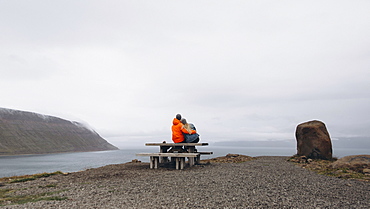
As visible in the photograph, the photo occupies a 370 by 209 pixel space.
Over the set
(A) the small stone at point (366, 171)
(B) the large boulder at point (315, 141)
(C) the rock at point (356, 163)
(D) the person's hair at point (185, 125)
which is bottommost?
(A) the small stone at point (366, 171)

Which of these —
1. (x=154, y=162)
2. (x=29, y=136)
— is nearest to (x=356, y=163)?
(x=154, y=162)

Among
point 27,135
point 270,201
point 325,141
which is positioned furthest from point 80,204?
point 27,135

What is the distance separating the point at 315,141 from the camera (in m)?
19.1

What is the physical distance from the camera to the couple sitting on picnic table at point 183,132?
14148 mm

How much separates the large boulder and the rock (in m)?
5.20

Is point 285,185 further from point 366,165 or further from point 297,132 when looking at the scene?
point 297,132

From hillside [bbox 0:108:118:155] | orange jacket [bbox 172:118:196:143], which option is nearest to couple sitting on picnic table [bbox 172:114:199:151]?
orange jacket [bbox 172:118:196:143]

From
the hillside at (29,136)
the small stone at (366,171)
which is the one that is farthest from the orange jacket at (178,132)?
the hillside at (29,136)

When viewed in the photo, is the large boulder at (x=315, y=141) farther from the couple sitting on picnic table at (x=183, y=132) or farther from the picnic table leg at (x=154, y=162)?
the picnic table leg at (x=154, y=162)

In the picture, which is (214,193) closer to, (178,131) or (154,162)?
(154,162)

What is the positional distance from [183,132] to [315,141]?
1079 cm

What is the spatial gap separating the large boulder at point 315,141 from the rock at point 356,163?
5197 millimetres

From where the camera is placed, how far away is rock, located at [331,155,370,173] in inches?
492

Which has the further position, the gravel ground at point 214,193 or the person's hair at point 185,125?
the person's hair at point 185,125
